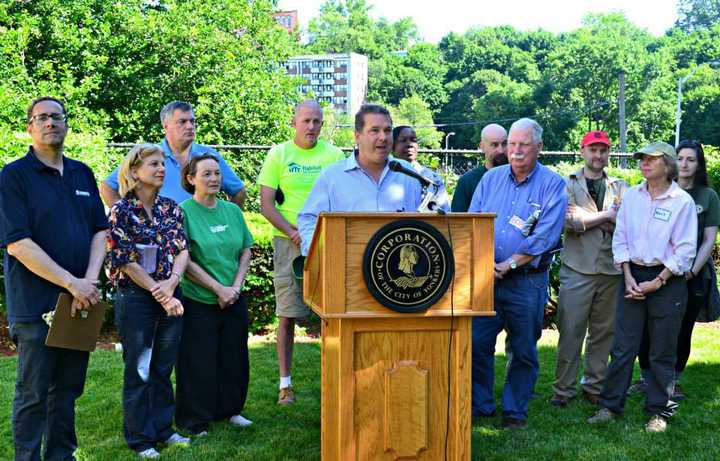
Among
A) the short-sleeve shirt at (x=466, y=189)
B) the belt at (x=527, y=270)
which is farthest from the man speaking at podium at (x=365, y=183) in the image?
the short-sleeve shirt at (x=466, y=189)

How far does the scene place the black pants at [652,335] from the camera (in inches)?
212

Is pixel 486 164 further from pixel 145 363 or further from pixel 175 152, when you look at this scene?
pixel 145 363

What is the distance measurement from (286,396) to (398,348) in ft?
7.92

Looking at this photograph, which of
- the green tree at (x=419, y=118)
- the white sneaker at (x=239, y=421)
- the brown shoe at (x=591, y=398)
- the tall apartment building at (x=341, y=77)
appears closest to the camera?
the white sneaker at (x=239, y=421)

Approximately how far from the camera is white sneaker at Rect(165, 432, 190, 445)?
5.02m

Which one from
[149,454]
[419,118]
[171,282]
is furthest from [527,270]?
[419,118]

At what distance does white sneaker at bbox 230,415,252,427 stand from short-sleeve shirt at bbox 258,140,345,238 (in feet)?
4.68

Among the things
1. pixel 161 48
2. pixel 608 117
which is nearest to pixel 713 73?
pixel 608 117

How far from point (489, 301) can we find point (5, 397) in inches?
163

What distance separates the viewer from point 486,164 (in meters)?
6.40

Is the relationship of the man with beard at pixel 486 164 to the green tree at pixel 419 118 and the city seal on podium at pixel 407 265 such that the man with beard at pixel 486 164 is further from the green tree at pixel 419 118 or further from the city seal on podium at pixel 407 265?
the green tree at pixel 419 118

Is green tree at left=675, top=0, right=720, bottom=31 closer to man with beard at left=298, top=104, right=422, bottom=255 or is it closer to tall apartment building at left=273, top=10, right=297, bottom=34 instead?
tall apartment building at left=273, top=10, right=297, bottom=34

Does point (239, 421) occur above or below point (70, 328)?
below

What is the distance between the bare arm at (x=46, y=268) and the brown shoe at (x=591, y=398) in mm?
3961
